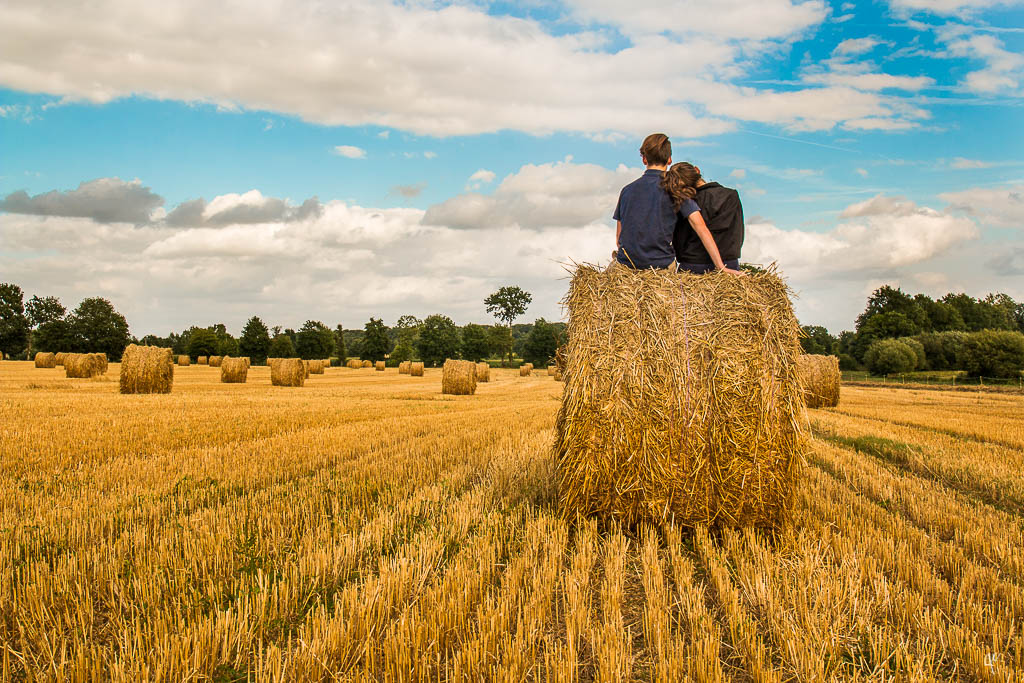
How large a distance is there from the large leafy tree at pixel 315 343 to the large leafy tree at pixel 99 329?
23709mm

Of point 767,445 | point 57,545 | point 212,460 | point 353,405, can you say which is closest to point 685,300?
point 767,445

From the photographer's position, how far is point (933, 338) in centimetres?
6575

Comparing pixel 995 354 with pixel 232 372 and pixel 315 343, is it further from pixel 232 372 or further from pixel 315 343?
pixel 315 343

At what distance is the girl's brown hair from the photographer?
484 cm

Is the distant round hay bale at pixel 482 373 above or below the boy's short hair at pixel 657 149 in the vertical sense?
below

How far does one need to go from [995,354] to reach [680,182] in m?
55.2

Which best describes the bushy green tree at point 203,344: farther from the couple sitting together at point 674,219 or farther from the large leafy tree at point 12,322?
the couple sitting together at point 674,219

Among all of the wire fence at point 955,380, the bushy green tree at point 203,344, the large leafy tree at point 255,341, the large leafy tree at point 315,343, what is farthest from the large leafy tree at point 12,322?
the wire fence at point 955,380

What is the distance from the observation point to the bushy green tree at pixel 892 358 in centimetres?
5743

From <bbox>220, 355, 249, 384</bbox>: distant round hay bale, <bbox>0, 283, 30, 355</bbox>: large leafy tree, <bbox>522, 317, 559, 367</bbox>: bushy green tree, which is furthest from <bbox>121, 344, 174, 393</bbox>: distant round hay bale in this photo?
<bbox>0, 283, 30, 355</bbox>: large leafy tree

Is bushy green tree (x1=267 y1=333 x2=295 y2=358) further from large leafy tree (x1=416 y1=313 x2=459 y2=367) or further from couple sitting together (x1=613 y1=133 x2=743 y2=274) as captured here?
couple sitting together (x1=613 y1=133 x2=743 y2=274)

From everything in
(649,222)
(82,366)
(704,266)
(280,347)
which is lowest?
(82,366)

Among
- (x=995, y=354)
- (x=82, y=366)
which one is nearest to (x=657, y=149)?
(x=82, y=366)

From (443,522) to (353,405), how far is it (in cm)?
1106
